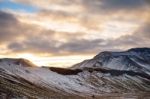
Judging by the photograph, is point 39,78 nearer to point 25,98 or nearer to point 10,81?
point 10,81

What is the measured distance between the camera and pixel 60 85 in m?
199

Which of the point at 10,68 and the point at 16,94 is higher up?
the point at 10,68

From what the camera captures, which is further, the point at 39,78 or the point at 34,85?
the point at 39,78

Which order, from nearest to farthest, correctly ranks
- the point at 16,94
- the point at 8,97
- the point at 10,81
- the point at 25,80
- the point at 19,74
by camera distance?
the point at 8,97 < the point at 16,94 < the point at 10,81 < the point at 25,80 < the point at 19,74

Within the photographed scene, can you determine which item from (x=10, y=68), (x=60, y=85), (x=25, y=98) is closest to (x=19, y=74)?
(x=10, y=68)

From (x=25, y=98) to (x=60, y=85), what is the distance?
79124 mm

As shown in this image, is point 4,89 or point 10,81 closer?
point 4,89

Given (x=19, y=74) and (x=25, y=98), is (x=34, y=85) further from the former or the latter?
(x=25, y=98)

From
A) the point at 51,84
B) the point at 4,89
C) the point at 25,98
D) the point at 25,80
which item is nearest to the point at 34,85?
the point at 25,80

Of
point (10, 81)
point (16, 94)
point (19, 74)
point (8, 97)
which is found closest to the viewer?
point (8, 97)

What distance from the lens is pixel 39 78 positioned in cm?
19938

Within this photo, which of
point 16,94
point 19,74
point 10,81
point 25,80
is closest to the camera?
point 16,94

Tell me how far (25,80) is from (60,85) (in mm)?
27742

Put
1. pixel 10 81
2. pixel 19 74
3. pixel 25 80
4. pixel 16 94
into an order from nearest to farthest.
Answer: pixel 16 94, pixel 10 81, pixel 25 80, pixel 19 74
